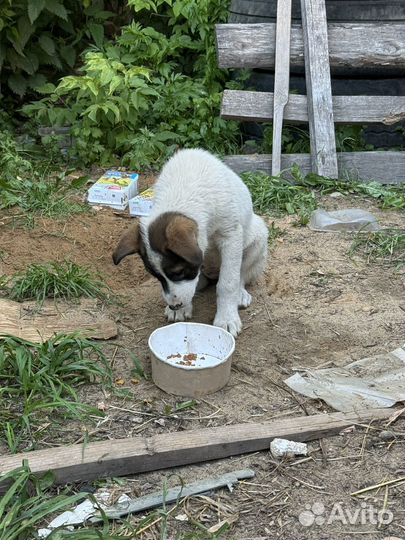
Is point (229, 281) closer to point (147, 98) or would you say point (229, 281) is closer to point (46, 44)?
point (147, 98)

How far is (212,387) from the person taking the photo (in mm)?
4473

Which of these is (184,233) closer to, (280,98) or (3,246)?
(3,246)

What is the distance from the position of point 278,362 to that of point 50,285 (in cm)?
167

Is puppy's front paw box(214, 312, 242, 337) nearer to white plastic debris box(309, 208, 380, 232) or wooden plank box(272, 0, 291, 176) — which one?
white plastic debris box(309, 208, 380, 232)

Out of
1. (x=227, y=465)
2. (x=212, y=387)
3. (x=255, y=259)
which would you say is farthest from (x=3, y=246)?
(x=227, y=465)

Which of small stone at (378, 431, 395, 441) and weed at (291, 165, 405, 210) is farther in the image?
weed at (291, 165, 405, 210)

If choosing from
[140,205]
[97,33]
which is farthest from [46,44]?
[140,205]

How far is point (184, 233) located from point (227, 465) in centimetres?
139

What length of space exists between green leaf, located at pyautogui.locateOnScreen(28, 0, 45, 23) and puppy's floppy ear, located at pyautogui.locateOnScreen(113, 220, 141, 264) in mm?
4638

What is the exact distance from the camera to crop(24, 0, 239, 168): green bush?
809 centimetres

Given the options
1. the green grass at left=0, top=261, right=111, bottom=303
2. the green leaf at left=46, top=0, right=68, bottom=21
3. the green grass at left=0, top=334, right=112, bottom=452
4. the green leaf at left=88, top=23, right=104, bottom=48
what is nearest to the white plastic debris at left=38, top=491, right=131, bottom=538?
the green grass at left=0, top=334, right=112, bottom=452

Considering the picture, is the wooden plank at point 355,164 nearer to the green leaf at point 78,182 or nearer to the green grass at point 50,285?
the green leaf at point 78,182

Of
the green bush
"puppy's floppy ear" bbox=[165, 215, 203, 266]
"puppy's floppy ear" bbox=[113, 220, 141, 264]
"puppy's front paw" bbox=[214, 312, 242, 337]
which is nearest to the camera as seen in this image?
"puppy's floppy ear" bbox=[165, 215, 203, 266]

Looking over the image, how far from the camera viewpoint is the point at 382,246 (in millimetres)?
6605
